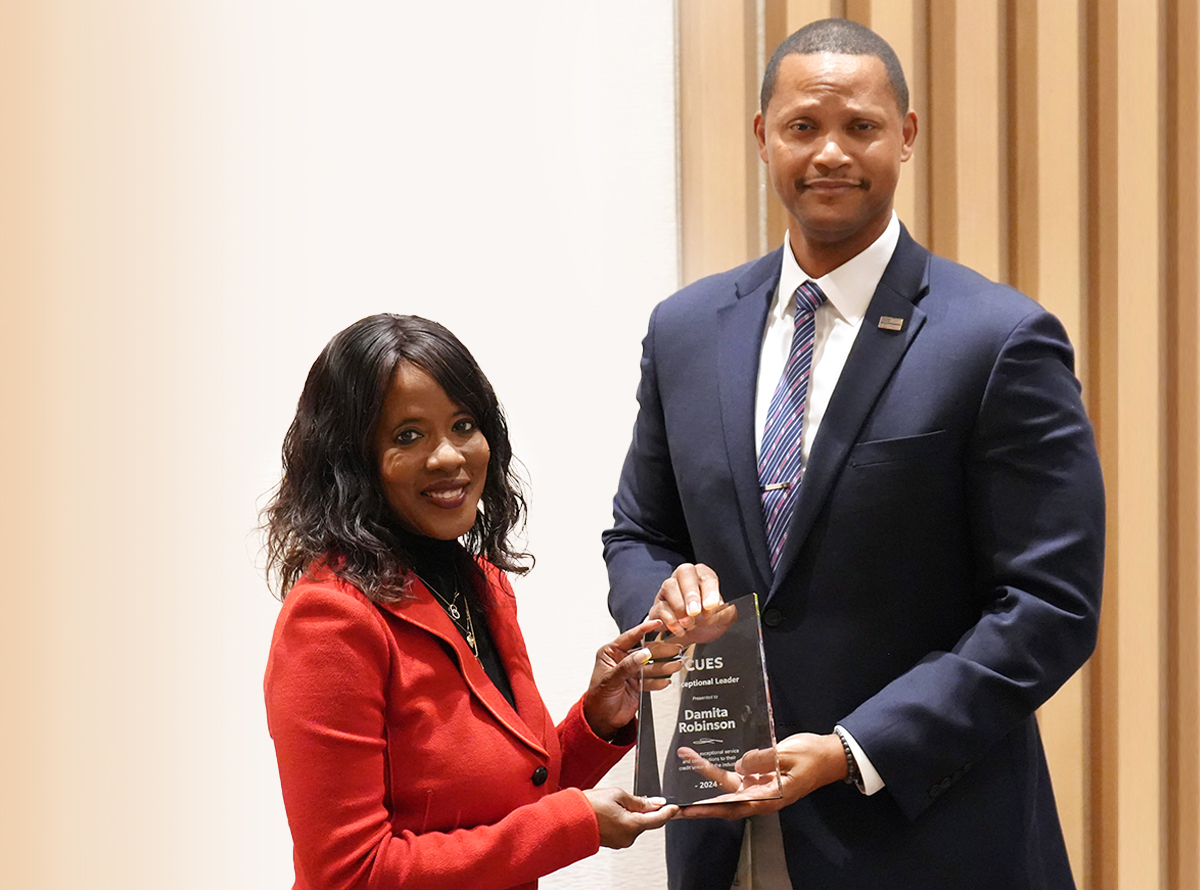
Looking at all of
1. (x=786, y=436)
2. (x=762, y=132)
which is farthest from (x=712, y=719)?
(x=762, y=132)

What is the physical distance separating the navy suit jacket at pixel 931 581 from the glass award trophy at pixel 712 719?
0.15m

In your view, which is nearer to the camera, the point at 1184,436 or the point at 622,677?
the point at 622,677

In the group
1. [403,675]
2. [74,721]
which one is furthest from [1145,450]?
[74,721]

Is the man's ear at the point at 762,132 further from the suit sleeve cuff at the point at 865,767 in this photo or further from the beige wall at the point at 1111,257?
the suit sleeve cuff at the point at 865,767

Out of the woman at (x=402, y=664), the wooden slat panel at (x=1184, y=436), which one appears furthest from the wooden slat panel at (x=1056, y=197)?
the woman at (x=402, y=664)

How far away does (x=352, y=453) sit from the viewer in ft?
5.34

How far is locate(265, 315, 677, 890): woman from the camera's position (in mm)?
1475

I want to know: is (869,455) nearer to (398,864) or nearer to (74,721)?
(398,864)

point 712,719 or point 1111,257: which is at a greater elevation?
point 1111,257

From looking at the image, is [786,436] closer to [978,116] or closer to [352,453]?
[352,453]

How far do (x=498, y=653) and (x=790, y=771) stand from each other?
45 centimetres

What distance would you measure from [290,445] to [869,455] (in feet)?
2.70

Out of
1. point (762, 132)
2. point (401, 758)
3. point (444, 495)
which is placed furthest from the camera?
point (762, 132)

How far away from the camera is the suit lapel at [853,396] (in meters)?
1.75
